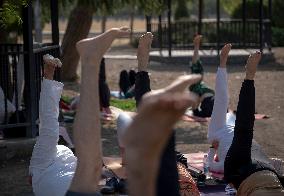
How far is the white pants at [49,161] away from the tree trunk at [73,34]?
32.9ft

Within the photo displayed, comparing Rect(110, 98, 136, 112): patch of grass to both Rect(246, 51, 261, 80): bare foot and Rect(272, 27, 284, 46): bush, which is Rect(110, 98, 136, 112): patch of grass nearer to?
Rect(246, 51, 261, 80): bare foot

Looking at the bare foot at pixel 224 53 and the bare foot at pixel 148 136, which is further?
the bare foot at pixel 224 53

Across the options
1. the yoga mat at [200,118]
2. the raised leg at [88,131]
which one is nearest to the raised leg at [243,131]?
the raised leg at [88,131]

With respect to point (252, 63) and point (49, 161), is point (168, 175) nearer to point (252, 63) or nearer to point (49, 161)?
point (252, 63)

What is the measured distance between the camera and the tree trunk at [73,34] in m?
15.9

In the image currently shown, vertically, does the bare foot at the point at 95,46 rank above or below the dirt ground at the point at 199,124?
above

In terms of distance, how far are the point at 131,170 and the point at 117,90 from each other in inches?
537

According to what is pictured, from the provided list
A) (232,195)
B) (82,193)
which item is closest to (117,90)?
(232,195)

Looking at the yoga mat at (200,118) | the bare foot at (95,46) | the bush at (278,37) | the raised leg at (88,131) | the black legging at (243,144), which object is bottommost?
the yoga mat at (200,118)

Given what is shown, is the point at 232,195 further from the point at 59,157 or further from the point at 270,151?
the point at 270,151

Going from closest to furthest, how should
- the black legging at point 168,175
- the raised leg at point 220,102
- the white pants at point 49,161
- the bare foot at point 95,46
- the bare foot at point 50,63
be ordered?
the black legging at point 168,175 < the bare foot at point 95,46 < the bare foot at point 50,63 < the white pants at point 49,161 < the raised leg at point 220,102

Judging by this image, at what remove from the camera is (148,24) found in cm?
2083

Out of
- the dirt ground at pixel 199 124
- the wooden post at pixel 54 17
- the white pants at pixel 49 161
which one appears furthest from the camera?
the wooden post at pixel 54 17

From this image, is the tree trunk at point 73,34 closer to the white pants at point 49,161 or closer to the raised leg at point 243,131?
the white pants at point 49,161
